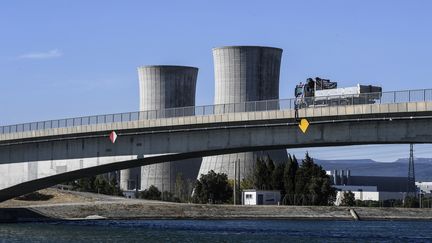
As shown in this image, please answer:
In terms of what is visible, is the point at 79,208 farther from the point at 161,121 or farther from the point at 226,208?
the point at 161,121

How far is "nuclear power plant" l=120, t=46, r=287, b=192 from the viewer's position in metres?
120

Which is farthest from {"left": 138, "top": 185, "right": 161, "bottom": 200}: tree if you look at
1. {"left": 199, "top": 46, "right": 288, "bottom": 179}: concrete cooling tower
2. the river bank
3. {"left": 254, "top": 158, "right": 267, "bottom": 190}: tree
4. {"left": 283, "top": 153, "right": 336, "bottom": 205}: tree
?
{"left": 199, "top": 46, "right": 288, "bottom": 179}: concrete cooling tower

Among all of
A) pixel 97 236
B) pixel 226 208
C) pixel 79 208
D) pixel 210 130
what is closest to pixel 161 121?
pixel 210 130

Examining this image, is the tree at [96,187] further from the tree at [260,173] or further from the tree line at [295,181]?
the tree at [260,173]

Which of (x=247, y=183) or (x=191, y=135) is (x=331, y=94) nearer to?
(x=191, y=135)

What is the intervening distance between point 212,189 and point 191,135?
2732 inches

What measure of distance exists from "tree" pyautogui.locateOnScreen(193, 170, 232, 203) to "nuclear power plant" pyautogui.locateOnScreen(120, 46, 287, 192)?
351 cm

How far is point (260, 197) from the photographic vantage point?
131 metres

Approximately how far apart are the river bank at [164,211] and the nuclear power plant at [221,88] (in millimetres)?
15089

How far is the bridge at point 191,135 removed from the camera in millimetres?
55781

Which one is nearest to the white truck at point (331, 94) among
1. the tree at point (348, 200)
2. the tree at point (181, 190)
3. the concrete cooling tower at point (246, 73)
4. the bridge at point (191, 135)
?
the bridge at point (191, 135)

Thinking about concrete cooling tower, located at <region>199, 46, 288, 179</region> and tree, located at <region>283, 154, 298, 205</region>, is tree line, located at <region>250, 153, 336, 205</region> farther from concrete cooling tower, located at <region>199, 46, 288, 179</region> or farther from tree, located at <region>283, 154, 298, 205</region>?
concrete cooling tower, located at <region>199, 46, 288, 179</region>

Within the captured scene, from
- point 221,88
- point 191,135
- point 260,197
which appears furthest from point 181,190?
point 191,135

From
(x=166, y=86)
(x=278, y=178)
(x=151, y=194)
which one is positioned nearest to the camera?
(x=166, y=86)
